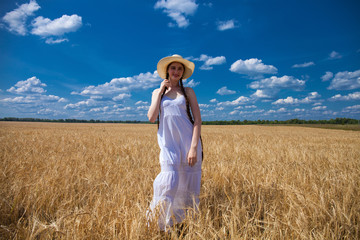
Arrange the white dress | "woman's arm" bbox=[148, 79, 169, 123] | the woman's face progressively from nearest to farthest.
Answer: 1. the white dress
2. "woman's arm" bbox=[148, 79, 169, 123]
3. the woman's face

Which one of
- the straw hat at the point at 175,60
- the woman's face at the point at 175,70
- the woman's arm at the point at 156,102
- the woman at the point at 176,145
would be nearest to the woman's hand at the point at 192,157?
the woman at the point at 176,145

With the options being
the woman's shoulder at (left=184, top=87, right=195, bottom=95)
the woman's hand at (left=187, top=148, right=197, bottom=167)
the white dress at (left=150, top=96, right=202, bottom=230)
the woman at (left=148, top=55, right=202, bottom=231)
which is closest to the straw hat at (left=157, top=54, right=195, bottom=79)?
Answer: the woman at (left=148, top=55, right=202, bottom=231)

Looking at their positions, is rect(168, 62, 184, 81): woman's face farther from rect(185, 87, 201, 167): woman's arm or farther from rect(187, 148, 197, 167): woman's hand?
rect(187, 148, 197, 167): woman's hand

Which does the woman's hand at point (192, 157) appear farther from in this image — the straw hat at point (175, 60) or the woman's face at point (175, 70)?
the straw hat at point (175, 60)

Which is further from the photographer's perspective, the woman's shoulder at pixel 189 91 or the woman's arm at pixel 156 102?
the woman's shoulder at pixel 189 91

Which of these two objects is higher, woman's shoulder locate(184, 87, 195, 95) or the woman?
woman's shoulder locate(184, 87, 195, 95)

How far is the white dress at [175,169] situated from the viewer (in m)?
2.01

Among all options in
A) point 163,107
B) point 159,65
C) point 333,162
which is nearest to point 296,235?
point 163,107

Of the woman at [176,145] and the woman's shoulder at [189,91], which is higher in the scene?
the woman's shoulder at [189,91]

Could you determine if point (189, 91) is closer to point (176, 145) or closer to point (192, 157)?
point (176, 145)

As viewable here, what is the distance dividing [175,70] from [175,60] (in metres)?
0.12

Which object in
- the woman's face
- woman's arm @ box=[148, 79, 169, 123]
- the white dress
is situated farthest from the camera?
the woman's face

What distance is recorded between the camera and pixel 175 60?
7.59 ft

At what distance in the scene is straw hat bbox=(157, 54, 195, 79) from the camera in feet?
7.53
